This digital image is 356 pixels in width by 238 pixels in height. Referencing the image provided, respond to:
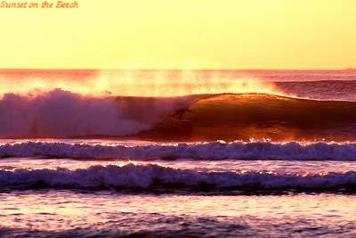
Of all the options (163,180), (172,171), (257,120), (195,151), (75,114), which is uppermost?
(75,114)

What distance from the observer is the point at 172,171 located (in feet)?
46.8

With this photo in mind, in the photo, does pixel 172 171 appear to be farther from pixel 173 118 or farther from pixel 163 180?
pixel 173 118

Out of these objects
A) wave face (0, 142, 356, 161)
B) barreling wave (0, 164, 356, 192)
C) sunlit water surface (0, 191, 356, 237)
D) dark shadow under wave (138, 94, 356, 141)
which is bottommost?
sunlit water surface (0, 191, 356, 237)

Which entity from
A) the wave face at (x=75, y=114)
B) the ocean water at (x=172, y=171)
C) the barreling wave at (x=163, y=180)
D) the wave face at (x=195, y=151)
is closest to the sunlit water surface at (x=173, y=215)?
the ocean water at (x=172, y=171)

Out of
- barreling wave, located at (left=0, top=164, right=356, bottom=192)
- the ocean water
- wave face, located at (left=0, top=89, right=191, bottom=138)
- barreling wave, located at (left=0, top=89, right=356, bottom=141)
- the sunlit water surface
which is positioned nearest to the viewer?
the sunlit water surface

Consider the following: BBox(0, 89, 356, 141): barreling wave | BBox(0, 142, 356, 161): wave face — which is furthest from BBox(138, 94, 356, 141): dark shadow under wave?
BBox(0, 142, 356, 161): wave face

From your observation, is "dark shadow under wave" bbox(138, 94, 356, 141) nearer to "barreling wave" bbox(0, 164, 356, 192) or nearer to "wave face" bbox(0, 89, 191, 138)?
"wave face" bbox(0, 89, 191, 138)

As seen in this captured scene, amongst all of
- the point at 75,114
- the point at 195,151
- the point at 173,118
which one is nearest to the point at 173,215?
the point at 195,151

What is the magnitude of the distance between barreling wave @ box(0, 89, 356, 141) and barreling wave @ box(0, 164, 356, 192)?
911cm

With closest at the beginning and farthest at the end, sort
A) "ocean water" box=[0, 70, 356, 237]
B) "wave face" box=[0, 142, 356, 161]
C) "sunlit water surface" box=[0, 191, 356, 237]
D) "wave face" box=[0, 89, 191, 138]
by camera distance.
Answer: "sunlit water surface" box=[0, 191, 356, 237]
"ocean water" box=[0, 70, 356, 237]
"wave face" box=[0, 142, 356, 161]
"wave face" box=[0, 89, 191, 138]

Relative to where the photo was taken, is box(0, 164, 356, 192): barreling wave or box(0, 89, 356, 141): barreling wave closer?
box(0, 164, 356, 192): barreling wave

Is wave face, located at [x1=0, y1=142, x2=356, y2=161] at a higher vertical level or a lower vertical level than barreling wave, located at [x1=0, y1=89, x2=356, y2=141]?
lower

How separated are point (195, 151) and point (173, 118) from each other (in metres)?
8.25

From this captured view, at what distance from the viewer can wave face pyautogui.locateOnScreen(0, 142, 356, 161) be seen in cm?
1766
